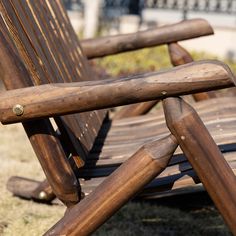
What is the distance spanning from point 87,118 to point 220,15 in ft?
27.1

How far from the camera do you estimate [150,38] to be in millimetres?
3367

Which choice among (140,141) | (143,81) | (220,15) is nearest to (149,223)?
(140,141)

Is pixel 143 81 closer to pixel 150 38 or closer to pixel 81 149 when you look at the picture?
pixel 81 149

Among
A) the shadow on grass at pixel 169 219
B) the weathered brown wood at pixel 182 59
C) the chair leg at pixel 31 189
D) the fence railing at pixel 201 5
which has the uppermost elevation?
the weathered brown wood at pixel 182 59

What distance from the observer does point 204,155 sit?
5.72ft

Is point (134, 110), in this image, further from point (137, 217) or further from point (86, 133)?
point (86, 133)

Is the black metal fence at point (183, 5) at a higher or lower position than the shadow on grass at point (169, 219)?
lower

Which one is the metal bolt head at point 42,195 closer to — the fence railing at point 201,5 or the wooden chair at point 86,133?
the wooden chair at point 86,133

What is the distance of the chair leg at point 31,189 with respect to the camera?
9.81 ft

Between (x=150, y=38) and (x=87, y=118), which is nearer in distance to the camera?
(x=87, y=118)

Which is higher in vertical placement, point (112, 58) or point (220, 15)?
point (112, 58)

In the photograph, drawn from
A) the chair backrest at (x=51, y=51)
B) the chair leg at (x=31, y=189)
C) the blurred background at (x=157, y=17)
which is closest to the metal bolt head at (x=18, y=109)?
the chair backrest at (x=51, y=51)

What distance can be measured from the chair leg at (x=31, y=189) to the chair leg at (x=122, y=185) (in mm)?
1167

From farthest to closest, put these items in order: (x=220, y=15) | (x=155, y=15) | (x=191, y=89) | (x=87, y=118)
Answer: (x=155, y=15) → (x=220, y=15) → (x=87, y=118) → (x=191, y=89)
